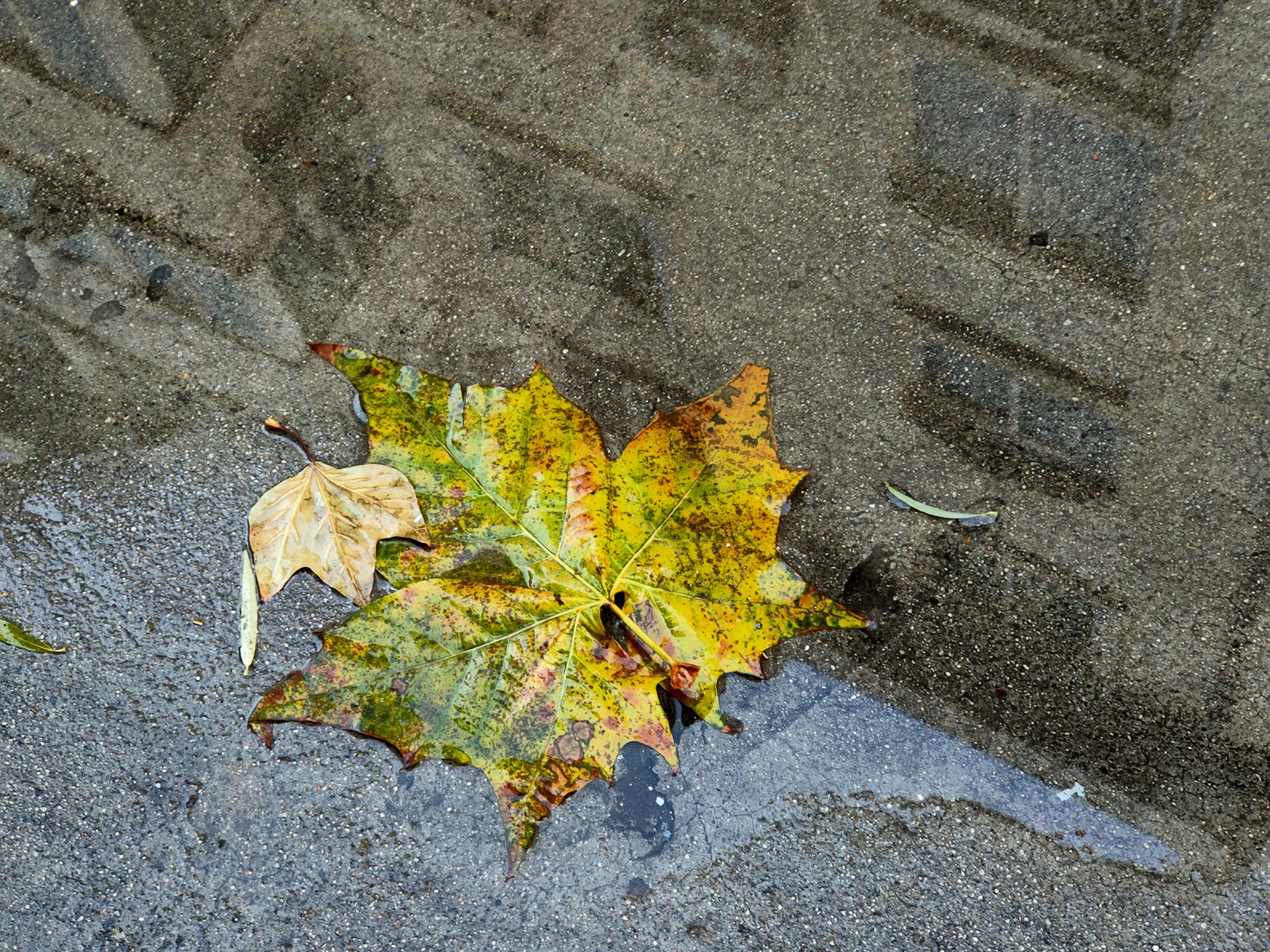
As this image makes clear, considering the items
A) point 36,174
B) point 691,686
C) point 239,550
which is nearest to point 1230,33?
point 691,686

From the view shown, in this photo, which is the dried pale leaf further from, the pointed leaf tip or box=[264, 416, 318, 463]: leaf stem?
the pointed leaf tip

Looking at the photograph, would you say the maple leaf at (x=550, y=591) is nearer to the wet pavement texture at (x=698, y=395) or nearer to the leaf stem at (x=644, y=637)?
the leaf stem at (x=644, y=637)

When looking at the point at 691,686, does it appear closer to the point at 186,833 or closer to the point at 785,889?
the point at 785,889

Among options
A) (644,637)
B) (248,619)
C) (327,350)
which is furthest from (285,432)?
(644,637)

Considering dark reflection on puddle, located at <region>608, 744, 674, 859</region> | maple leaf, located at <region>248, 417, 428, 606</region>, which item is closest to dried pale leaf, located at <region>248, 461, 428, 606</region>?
maple leaf, located at <region>248, 417, 428, 606</region>

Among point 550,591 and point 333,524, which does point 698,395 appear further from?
point 333,524

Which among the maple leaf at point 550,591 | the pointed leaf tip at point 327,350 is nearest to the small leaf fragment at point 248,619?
the maple leaf at point 550,591
